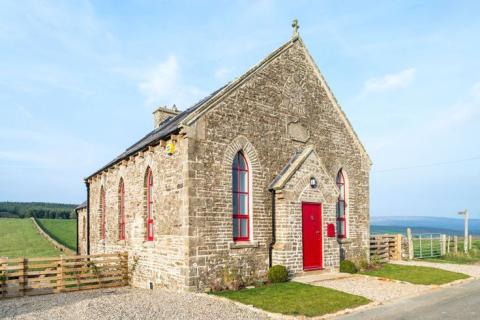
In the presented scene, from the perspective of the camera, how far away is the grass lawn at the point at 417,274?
15.3 m

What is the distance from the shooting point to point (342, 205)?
19812mm

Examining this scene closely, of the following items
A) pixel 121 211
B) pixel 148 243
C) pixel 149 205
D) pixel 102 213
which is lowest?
pixel 148 243

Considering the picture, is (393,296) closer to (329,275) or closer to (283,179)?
(329,275)

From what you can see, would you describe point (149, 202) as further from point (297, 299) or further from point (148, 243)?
point (297, 299)

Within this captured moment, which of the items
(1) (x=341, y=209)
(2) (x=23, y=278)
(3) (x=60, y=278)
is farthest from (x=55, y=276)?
(1) (x=341, y=209)

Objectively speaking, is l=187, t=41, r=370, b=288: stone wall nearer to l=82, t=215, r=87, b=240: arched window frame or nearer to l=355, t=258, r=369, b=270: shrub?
l=355, t=258, r=369, b=270: shrub

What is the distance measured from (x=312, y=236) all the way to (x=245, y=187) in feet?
12.1

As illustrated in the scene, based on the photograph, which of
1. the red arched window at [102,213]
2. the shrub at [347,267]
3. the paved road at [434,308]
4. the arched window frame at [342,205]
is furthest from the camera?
the red arched window at [102,213]

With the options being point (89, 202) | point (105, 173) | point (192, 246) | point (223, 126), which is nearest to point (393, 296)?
point (192, 246)

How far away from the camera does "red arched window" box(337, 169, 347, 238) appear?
19516 mm

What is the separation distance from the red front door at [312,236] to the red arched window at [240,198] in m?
2.56

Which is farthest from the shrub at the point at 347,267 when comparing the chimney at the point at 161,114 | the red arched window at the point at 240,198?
the chimney at the point at 161,114

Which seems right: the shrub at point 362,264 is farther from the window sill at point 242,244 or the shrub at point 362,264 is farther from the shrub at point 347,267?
the window sill at point 242,244

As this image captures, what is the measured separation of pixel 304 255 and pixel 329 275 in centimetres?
134
